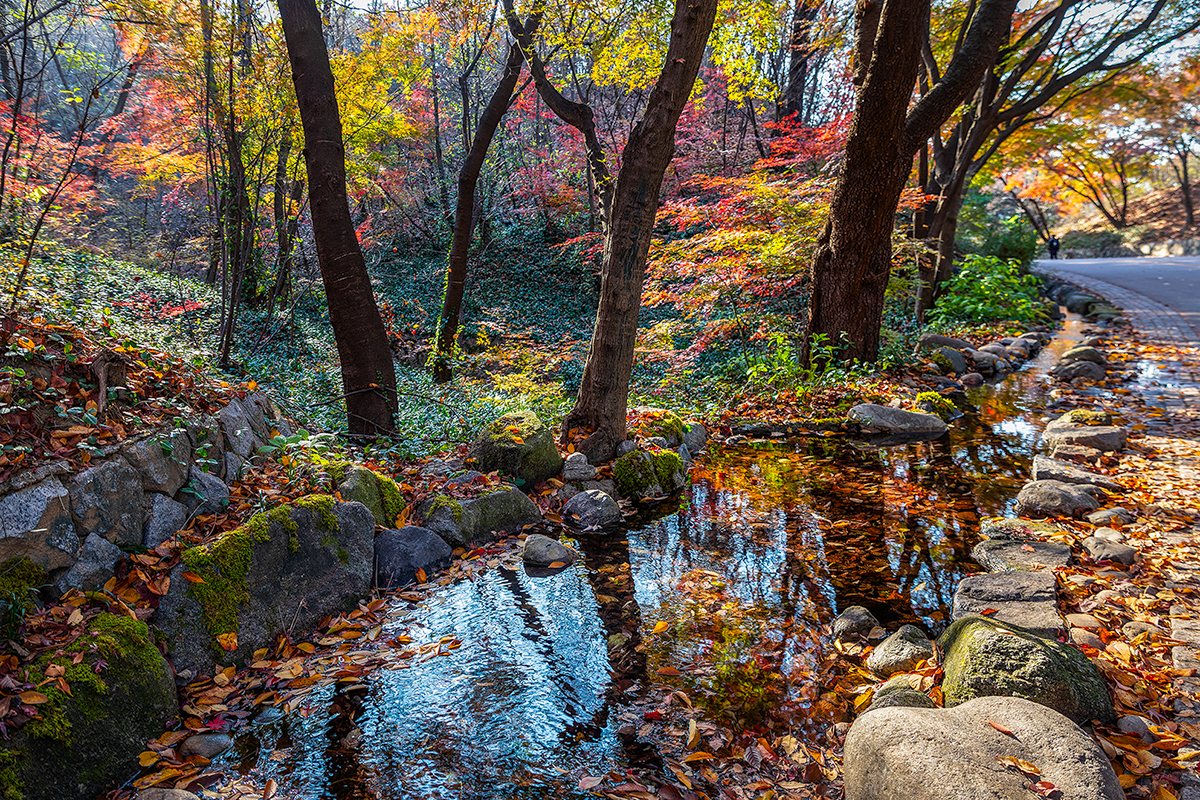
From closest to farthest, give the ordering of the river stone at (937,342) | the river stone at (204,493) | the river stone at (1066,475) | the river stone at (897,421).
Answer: the river stone at (204,493)
the river stone at (1066,475)
the river stone at (897,421)
the river stone at (937,342)

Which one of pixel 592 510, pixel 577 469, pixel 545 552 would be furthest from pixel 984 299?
pixel 545 552

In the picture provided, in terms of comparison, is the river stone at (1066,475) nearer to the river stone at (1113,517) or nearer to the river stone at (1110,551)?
the river stone at (1113,517)

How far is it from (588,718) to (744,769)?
2.55 ft

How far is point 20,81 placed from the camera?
429 cm

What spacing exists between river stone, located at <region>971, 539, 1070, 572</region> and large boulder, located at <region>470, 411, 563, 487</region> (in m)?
3.63

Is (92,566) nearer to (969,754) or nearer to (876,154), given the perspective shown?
(969,754)

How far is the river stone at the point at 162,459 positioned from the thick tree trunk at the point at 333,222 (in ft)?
7.33

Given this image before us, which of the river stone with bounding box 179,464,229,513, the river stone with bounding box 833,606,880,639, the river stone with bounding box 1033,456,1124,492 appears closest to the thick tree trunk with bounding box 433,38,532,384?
the river stone with bounding box 179,464,229,513

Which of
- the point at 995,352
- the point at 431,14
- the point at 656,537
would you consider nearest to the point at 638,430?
the point at 656,537

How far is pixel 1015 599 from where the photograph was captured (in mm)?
3428

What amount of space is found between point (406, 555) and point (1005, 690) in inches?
144

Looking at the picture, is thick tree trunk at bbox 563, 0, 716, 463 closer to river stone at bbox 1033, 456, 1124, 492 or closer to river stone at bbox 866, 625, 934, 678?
river stone at bbox 866, 625, 934, 678

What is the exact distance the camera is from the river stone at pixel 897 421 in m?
7.24

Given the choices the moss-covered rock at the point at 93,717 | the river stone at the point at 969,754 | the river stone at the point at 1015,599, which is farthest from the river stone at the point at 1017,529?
the moss-covered rock at the point at 93,717
